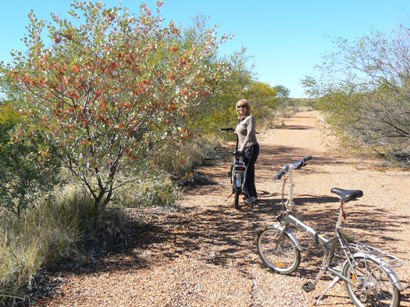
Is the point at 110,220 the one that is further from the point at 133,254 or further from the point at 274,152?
the point at 274,152

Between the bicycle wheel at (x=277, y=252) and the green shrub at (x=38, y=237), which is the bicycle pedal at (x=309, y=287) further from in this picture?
the green shrub at (x=38, y=237)

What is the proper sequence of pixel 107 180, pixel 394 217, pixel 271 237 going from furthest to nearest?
pixel 394 217, pixel 107 180, pixel 271 237

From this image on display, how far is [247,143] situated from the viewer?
273 inches

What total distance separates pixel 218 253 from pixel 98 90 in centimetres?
252

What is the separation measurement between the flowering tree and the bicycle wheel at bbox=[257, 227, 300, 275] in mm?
1738

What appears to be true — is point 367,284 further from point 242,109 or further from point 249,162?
point 242,109

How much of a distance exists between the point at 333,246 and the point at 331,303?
0.55 m

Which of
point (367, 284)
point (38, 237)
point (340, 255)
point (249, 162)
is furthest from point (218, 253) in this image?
point (249, 162)

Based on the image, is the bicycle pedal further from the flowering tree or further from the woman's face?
the woman's face

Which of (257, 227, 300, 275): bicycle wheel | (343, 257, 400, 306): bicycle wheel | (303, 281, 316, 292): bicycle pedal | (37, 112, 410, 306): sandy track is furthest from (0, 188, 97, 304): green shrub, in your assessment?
(343, 257, 400, 306): bicycle wheel

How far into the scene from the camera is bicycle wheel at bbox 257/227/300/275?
4.20m

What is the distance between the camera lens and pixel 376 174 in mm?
10945

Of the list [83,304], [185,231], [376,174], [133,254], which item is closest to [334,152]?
[376,174]

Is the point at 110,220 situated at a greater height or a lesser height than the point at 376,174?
greater
